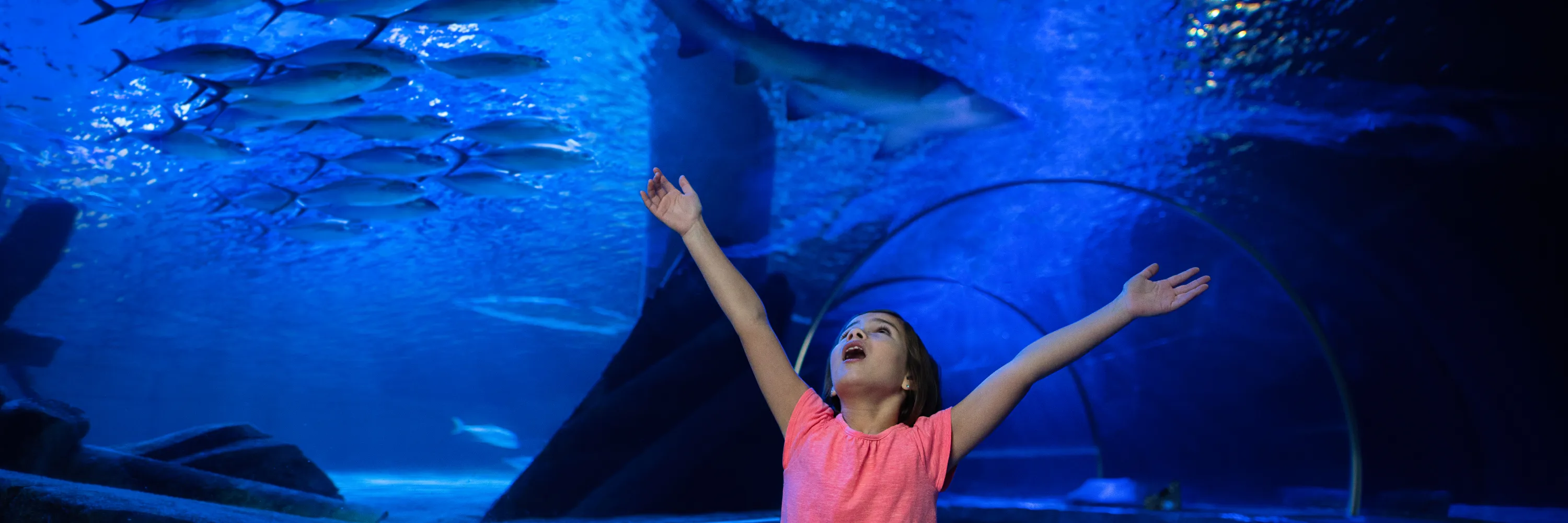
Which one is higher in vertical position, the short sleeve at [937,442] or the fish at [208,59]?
the fish at [208,59]

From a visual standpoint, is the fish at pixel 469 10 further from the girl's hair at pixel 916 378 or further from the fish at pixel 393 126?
the girl's hair at pixel 916 378

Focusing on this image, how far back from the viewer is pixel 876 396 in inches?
60.0

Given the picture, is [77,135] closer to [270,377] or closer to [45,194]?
[45,194]

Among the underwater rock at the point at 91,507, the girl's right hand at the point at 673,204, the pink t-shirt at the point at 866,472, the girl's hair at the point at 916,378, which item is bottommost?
the pink t-shirt at the point at 866,472

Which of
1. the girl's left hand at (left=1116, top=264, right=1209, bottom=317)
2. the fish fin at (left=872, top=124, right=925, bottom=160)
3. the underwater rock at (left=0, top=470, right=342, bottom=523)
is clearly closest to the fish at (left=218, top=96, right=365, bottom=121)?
the underwater rock at (left=0, top=470, right=342, bottom=523)

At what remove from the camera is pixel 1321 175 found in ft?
16.9

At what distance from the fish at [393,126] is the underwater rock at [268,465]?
2.65 metres

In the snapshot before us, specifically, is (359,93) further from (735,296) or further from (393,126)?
(735,296)

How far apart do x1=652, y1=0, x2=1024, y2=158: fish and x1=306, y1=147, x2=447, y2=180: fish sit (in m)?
2.62

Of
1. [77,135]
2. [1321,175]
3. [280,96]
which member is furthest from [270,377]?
[1321,175]

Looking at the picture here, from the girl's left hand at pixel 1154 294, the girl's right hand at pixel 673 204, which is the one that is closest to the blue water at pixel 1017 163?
the girl's left hand at pixel 1154 294

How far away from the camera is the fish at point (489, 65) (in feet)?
18.9

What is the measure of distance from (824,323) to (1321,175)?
3374 mm

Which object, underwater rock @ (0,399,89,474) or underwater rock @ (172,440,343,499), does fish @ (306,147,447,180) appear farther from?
underwater rock @ (0,399,89,474)
